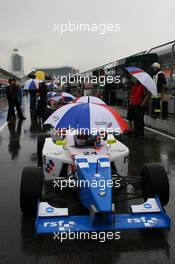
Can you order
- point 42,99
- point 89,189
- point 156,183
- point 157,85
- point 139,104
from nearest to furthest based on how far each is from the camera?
point 89,189 < point 156,183 < point 139,104 < point 157,85 < point 42,99

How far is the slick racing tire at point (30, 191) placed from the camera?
171 inches

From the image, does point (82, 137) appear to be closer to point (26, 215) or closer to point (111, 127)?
point (111, 127)

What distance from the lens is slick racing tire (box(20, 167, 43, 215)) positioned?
14.2 feet

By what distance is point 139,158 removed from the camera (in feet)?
27.0

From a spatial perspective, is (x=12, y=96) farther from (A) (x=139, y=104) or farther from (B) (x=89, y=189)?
(B) (x=89, y=189)

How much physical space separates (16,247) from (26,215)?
2.52 feet

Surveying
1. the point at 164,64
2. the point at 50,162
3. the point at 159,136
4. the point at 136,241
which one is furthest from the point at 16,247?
the point at 164,64

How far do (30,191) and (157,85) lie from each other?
31.5 feet

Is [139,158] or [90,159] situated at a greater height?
[90,159]

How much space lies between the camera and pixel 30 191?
4.34 metres

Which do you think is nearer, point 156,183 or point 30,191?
point 30,191

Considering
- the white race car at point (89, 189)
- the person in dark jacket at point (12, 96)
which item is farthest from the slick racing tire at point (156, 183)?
the person in dark jacket at point (12, 96)

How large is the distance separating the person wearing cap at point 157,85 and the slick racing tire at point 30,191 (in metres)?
8.29

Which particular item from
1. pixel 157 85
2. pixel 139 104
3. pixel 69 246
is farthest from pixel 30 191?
pixel 157 85
